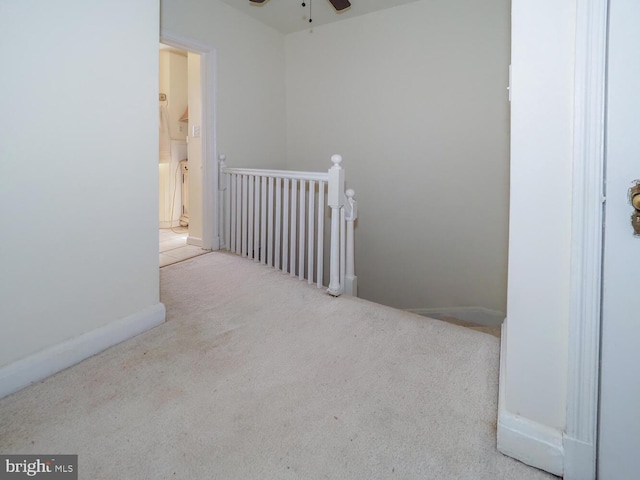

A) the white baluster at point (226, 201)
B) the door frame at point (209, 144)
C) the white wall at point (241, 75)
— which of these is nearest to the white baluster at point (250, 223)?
the white baluster at point (226, 201)

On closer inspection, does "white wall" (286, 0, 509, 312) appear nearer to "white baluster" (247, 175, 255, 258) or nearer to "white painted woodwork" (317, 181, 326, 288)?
"white baluster" (247, 175, 255, 258)

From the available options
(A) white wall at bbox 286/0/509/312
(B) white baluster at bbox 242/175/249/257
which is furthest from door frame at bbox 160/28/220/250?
(A) white wall at bbox 286/0/509/312

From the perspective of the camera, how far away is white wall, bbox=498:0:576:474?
3.20 feet

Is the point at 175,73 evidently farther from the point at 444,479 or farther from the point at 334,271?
the point at 444,479

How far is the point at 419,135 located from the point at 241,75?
189 centimetres

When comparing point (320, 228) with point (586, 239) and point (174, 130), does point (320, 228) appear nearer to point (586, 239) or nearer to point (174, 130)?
point (586, 239)

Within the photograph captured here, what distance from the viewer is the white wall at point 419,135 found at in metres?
3.24

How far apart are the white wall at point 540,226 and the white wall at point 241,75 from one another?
2.96 metres

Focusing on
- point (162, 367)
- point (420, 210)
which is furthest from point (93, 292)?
point (420, 210)

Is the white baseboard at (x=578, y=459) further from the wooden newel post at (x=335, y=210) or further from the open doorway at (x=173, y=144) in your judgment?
the open doorway at (x=173, y=144)

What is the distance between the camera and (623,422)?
37.6 inches

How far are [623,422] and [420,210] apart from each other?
2801mm

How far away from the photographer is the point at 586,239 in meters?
0.96

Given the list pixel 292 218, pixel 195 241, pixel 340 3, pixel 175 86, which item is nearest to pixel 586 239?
pixel 292 218
